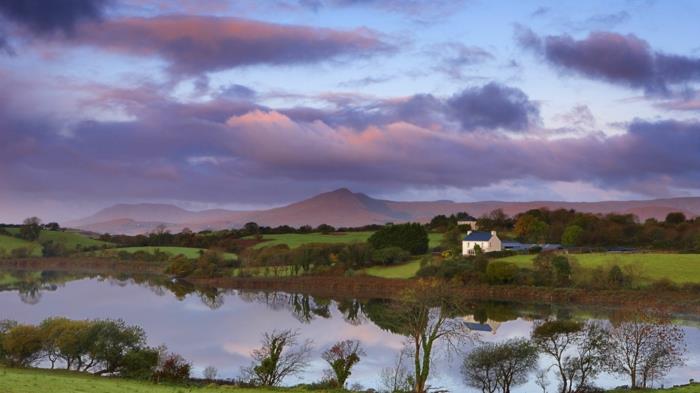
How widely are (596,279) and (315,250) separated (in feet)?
137

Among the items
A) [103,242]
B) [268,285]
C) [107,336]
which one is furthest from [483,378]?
[103,242]

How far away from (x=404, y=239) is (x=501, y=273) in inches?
1109

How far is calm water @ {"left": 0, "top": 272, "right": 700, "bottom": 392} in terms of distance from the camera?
1606 inches

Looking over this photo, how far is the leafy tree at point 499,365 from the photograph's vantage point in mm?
32094

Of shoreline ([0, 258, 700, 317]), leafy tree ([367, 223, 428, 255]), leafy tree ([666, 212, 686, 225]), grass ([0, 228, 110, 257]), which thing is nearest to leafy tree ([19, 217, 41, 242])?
grass ([0, 228, 110, 257])

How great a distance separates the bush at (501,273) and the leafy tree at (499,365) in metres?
48.6

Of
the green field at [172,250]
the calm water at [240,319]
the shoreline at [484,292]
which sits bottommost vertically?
the calm water at [240,319]

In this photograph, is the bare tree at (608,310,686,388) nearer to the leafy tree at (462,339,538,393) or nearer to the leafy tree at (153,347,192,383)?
the leafy tree at (462,339,538,393)

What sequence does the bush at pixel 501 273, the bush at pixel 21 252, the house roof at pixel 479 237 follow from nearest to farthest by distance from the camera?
the bush at pixel 501 273
the house roof at pixel 479 237
the bush at pixel 21 252

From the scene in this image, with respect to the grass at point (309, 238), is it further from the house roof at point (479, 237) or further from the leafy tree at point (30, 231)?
the leafy tree at point (30, 231)

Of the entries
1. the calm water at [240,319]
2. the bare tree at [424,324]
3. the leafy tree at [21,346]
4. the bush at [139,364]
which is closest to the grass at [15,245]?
the calm water at [240,319]

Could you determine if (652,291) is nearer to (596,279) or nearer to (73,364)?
(596,279)

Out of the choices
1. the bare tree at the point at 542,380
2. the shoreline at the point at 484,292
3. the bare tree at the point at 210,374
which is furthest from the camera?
the shoreline at the point at 484,292

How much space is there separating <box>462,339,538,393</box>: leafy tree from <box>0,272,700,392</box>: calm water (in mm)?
1290
